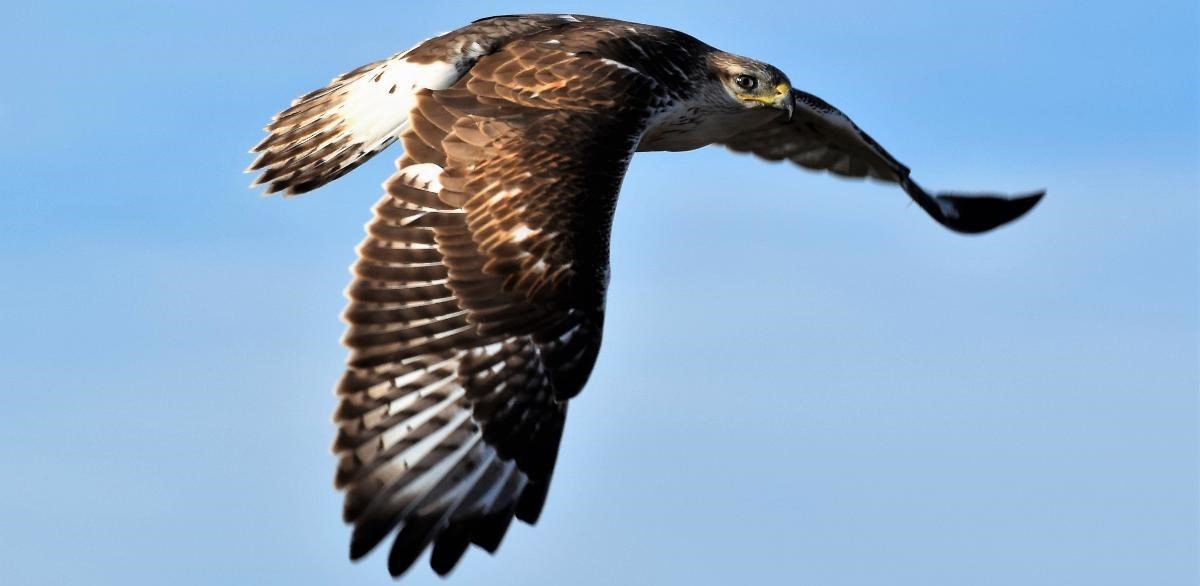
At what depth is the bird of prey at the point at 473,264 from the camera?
991 centimetres

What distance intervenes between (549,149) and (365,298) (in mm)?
1427

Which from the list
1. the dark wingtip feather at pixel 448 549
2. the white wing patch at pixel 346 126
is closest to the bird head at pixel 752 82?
the white wing patch at pixel 346 126

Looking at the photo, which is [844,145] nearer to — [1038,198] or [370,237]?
[1038,198]

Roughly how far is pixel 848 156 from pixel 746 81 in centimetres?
200

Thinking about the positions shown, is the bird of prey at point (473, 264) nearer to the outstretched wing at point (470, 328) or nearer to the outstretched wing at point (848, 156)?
the outstretched wing at point (470, 328)

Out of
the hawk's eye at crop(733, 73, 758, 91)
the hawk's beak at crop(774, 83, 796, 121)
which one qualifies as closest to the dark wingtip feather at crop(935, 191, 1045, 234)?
the hawk's beak at crop(774, 83, 796, 121)

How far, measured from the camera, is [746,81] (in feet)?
42.3

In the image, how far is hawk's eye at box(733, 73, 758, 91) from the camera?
12867 millimetres

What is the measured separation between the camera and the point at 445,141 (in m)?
10.9

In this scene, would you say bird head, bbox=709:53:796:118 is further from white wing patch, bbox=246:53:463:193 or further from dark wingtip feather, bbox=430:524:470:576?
dark wingtip feather, bbox=430:524:470:576

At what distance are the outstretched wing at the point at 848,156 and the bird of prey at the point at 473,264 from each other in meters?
2.38

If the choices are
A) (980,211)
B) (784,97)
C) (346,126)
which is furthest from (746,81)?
(346,126)

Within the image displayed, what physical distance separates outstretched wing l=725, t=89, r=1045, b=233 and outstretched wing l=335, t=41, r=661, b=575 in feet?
11.8

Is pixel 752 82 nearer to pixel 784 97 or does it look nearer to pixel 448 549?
pixel 784 97
